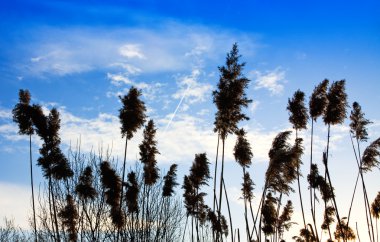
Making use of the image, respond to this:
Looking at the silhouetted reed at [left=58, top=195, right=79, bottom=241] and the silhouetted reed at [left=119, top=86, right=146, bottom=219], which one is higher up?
the silhouetted reed at [left=119, top=86, right=146, bottom=219]

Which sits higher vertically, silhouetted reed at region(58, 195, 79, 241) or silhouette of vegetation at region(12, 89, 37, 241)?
silhouette of vegetation at region(12, 89, 37, 241)

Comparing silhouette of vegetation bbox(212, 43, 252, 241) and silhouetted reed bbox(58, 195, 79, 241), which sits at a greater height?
silhouette of vegetation bbox(212, 43, 252, 241)

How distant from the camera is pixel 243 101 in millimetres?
12117

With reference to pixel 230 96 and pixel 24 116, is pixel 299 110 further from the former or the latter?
pixel 24 116

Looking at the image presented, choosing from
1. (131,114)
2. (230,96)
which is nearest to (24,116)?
(131,114)

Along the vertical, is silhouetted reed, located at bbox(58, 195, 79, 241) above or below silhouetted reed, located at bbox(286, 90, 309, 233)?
below

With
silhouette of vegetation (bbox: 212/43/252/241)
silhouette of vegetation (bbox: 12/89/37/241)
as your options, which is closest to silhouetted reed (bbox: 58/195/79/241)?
silhouette of vegetation (bbox: 12/89/37/241)

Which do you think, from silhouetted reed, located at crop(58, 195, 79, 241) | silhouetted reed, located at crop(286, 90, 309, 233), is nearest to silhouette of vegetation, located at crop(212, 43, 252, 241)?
silhouetted reed, located at crop(286, 90, 309, 233)

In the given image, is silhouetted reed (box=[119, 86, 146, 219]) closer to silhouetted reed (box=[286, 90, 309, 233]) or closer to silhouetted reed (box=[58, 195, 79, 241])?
silhouetted reed (box=[58, 195, 79, 241])

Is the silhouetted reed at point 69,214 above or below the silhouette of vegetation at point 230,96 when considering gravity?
below

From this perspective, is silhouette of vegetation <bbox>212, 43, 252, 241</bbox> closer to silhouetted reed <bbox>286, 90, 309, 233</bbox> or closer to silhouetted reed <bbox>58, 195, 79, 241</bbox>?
silhouetted reed <bbox>286, 90, 309, 233</bbox>

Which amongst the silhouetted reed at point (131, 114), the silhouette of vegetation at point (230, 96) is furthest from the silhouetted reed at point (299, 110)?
the silhouetted reed at point (131, 114)

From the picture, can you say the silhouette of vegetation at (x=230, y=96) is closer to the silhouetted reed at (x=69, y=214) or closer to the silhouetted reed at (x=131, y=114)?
the silhouetted reed at (x=131, y=114)

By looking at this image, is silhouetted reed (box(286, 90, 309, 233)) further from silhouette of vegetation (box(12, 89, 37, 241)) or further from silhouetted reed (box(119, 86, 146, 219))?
silhouette of vegetation (box(12, 89, 37, 241))
